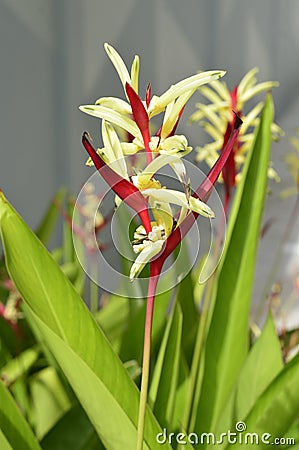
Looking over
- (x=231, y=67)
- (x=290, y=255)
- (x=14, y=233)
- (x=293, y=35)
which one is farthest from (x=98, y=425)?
(x=293, y=35)

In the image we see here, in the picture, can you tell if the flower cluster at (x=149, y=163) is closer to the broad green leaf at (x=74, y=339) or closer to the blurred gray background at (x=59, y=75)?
the broad green leaf at (x=74, y=339)

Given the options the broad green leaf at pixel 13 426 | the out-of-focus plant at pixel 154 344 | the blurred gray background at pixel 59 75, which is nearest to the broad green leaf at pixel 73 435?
the out-of-focus plant at pixel 154 344

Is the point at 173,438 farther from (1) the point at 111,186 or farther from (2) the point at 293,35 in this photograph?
(2) the point at 293,35

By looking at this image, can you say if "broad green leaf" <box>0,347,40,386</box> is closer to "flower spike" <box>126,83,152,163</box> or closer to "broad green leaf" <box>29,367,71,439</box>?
"broad green leaf" <box>29,367,71,439</box>

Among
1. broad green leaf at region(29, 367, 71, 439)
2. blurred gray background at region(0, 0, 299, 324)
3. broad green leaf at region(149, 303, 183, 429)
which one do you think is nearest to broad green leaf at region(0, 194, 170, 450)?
broad green leaf at region(149, 303, 183, 429)

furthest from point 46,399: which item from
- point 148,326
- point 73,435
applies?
point 148,326
